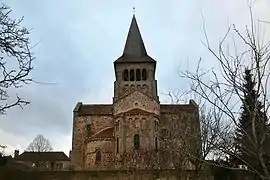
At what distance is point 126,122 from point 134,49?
17.9 metres

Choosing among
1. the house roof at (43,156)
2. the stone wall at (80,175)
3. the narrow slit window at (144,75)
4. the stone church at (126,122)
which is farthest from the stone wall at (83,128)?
the stone wall at (80,175)

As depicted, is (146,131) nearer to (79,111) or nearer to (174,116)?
(79,111)

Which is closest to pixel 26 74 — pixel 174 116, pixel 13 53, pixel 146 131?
pixel 13 53

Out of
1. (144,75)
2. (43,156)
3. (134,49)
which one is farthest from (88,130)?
(43,156)

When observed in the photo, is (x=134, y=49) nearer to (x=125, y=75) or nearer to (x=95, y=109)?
(x=125, y=75)

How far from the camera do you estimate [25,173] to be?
31578 millimetres

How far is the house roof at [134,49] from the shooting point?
58.0 m

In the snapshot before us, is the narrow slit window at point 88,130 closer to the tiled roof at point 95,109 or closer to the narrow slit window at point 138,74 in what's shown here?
the tiled roof at point 95,109

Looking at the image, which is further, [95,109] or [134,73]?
[134,73]

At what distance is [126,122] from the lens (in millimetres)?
45594

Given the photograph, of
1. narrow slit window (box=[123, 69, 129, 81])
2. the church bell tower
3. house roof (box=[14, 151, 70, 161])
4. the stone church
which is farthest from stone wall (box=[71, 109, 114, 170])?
house roof (box=[14, 151, 70, 161])

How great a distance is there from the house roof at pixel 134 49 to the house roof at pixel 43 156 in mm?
25022

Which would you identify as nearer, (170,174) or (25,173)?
(170,174)

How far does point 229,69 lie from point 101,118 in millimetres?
45361
